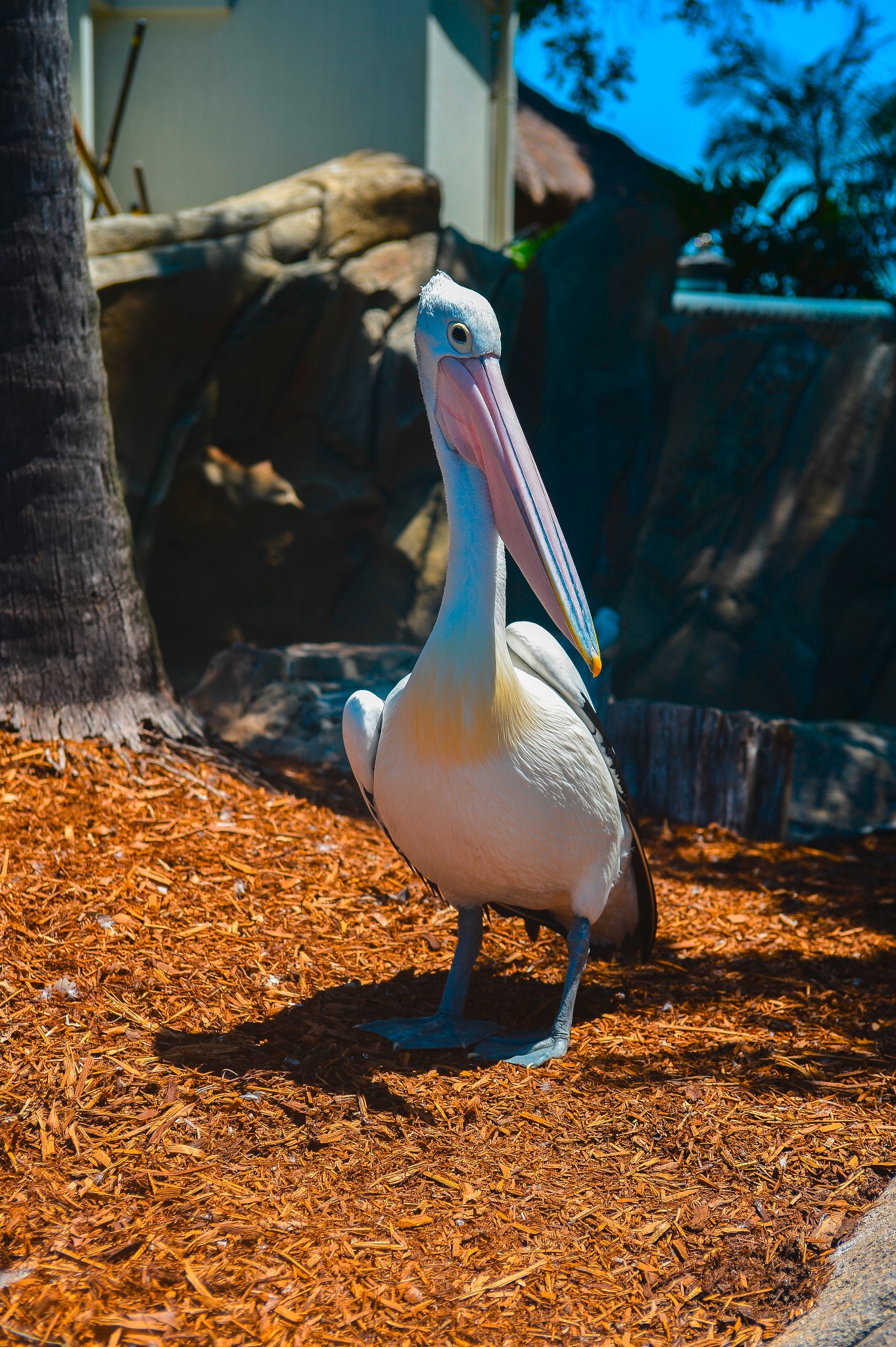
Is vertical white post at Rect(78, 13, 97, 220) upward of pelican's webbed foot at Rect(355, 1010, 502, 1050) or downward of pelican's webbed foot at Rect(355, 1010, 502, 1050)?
upward

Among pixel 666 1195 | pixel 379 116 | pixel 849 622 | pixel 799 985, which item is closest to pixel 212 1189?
pixel 666 1195

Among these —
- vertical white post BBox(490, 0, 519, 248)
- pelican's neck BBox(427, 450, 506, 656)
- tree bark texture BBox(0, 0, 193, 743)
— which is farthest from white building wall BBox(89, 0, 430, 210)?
pelican's neck BBox(427, 450, 506, 656)

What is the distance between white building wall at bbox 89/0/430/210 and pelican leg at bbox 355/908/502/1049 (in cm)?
911

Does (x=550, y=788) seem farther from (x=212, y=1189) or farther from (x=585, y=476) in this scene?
(x=585, y=476)

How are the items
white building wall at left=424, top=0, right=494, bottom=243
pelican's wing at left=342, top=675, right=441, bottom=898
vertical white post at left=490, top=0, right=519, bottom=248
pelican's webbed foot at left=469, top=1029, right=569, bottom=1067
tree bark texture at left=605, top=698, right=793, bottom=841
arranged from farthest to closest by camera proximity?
vertical white post at left=490, top=0, right=519, bottom=248 < white building wall at left=424, top=0, right=494, bottom=243 < tree bark texture at left=605, top=698, right=793, bottom=841 < pelican's wing at left=342, top=675, right=441, bottom=898 < pelican's webbed foot at left=469, top=1029, right=569, bottom=1067

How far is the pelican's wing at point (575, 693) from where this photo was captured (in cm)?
327

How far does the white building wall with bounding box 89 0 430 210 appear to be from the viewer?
1028 centimetres

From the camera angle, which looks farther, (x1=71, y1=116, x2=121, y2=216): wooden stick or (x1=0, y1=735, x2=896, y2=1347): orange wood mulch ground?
(x1=71, y1=116, x2=121, y2=216): wooden stick

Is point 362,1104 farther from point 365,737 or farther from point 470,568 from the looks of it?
point 470,568

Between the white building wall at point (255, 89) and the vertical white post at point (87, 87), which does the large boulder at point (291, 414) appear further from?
the vertical white post at point (87, 87)

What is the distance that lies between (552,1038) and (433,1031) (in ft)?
1.12

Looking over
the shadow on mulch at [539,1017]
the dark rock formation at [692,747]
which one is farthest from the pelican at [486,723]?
the dark rock formation at [692,747]

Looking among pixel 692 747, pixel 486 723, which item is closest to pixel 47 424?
pixel 486 723

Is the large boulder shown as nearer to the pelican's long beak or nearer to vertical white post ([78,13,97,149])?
vertical white post ([78,13,97,149])
